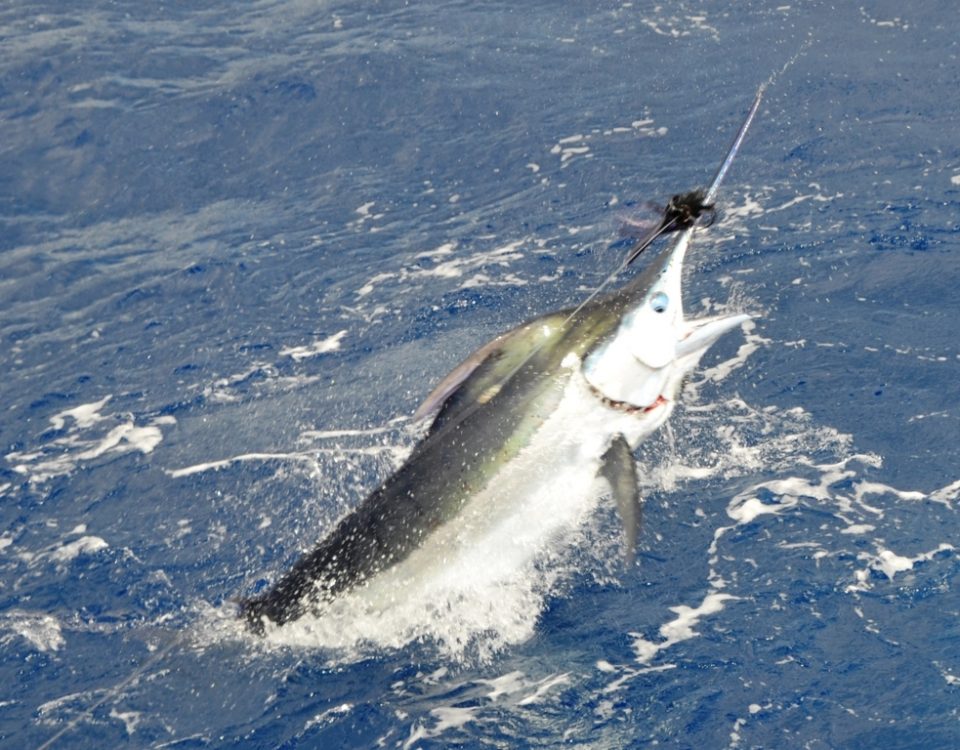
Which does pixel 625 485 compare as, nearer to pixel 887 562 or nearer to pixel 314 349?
pixel 887 562

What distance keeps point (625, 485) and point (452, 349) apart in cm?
311

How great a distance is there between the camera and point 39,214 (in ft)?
44.9

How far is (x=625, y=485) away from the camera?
26.6 ft

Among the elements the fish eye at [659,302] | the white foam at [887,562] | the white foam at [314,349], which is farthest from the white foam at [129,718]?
the white foam at [887,562]

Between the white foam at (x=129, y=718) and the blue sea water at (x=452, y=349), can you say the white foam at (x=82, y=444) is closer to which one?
the blue sea water at (x=452, y=349)

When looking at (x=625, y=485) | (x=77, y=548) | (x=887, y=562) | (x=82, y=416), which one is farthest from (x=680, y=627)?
(x=82, y=416)

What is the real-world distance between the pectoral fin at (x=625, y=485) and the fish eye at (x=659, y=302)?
35.6 inches

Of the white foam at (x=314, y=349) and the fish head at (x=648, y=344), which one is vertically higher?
the fish head at (x=648, y=344)

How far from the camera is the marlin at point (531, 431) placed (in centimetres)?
784

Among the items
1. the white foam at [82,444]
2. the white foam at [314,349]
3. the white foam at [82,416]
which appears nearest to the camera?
the white foam at [82,444]


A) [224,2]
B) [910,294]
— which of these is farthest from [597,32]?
[910,294]

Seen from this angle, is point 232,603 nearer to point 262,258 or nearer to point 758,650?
point 758,650

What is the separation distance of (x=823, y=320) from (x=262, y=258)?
5.56 metres

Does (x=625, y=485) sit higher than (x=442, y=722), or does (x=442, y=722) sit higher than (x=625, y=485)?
(x=625, y=485)
